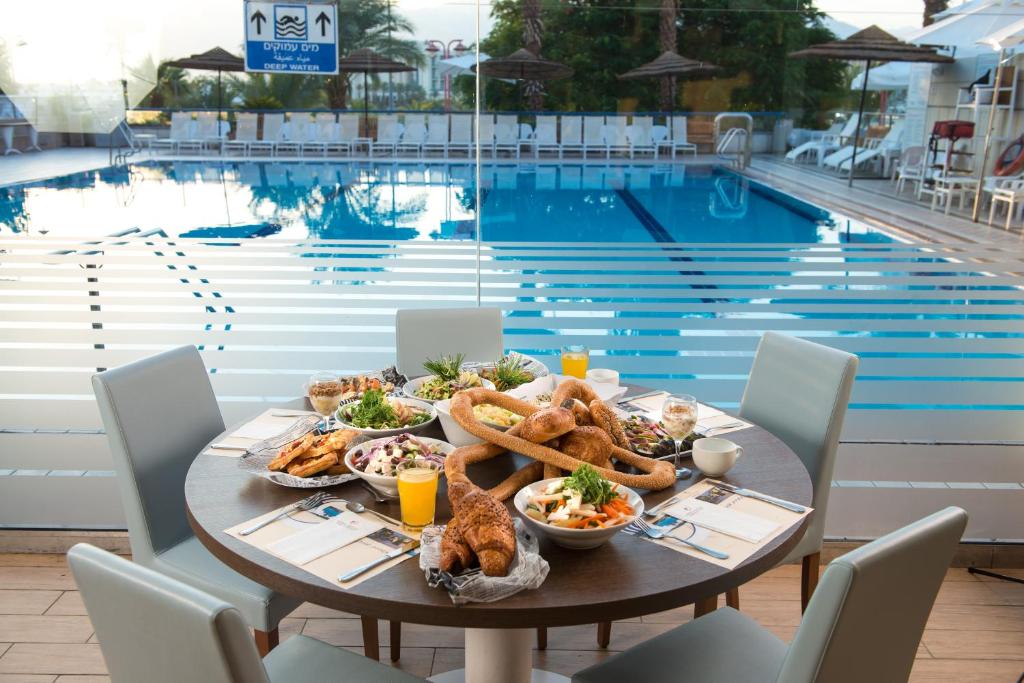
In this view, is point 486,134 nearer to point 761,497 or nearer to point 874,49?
point 874,49

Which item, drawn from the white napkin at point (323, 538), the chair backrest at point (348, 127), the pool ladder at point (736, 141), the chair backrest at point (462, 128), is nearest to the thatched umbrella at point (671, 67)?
the pool ladder at point (736, 141)

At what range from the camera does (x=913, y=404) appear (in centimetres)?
371

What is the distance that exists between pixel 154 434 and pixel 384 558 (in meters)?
1.01

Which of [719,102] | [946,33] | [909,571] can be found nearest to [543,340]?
[719,102]

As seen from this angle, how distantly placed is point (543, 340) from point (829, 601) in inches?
109

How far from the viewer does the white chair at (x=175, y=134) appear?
3473 millimetres

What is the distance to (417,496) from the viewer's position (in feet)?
5.31

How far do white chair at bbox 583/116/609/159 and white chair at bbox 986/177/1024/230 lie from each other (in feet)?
5.04

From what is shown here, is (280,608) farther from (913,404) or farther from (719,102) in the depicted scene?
(913,404)

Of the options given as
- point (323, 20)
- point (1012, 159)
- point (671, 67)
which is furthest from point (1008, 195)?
point (323, 20)

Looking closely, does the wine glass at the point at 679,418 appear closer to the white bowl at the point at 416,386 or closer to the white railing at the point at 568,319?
the white bowl at the point at 416,386

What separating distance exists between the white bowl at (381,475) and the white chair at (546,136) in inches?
76.2

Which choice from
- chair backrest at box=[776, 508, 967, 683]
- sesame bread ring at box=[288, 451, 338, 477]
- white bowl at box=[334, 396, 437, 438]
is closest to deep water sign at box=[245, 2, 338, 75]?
white bowl at box=[334, 396, 437, 438]

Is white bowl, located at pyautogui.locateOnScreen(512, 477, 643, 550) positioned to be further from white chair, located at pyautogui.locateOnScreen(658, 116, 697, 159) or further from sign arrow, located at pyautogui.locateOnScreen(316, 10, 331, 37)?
sign arrow, located at pyautogui.locateOnScreen(316, 10, 331, 37)
